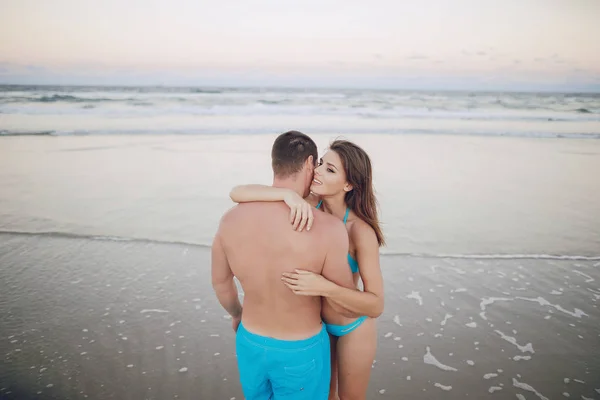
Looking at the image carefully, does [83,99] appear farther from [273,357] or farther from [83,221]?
[273,357]

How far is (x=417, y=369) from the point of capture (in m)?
3.71

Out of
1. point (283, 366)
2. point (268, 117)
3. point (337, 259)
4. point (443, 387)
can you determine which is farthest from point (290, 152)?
point (268, 117)

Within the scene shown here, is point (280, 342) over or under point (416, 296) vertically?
over

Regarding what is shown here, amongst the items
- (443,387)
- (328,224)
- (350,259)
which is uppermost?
(328,224)

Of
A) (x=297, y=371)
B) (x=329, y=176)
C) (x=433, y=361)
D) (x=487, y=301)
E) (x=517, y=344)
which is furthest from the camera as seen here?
(x=487, y=301)

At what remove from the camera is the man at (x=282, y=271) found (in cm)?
217

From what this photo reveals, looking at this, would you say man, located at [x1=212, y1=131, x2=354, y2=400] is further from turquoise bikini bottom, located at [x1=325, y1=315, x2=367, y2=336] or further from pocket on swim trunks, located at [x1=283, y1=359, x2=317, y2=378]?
turquoise bikini bottom, located at [x1=325, y1=315, x2=367, y2=336]

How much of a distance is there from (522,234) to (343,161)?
5342mm

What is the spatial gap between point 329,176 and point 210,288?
2910 mm

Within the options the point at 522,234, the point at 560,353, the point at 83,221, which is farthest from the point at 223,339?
the point at 522,234

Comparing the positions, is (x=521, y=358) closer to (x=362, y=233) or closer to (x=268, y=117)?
(x=362, y=233)

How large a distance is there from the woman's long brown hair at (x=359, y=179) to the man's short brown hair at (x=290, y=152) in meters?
0.41

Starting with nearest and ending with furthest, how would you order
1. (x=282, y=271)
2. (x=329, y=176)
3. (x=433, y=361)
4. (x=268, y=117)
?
(x=282, y=271)
(x=329, y=176)
(x=433, y=361)
(x=268, y=117)

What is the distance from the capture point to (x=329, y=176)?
269cm
